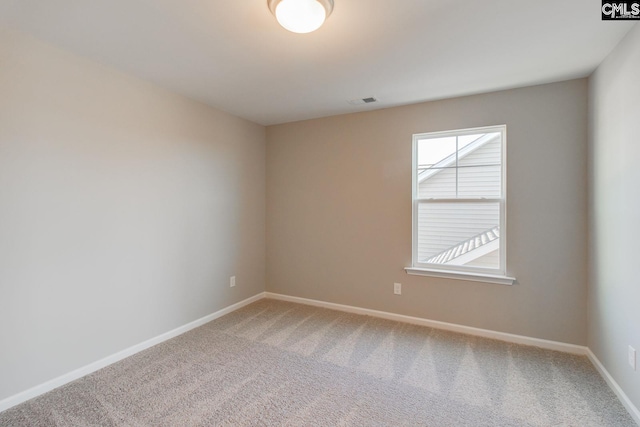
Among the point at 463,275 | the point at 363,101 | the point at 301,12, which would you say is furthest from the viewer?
the point at 363,101

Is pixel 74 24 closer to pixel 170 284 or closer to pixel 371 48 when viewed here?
pixel 371 48

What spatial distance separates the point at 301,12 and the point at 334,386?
2.44 m

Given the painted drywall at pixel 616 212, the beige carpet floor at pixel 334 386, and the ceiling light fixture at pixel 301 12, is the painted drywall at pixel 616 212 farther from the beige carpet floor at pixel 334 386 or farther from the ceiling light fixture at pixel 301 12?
the ceiling light fixture at pixel 301 12

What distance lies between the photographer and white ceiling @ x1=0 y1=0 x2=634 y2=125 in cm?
170

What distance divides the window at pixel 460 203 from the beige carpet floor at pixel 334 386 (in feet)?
2.47

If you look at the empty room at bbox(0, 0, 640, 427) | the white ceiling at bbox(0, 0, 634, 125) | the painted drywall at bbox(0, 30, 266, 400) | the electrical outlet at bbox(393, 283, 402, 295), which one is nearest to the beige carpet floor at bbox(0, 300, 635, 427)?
the empty room at bbox(0, 0, 640, 427)

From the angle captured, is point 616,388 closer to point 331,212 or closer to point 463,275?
point 463,275

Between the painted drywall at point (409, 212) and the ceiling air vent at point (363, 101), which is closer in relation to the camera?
the painted drywall at point (409, 212)

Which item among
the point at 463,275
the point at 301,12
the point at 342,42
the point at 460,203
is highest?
the point at 342,42

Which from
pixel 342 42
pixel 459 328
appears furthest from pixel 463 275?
pixel 342 42

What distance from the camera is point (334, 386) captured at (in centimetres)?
212

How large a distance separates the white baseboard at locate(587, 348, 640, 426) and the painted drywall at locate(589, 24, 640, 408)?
33mm

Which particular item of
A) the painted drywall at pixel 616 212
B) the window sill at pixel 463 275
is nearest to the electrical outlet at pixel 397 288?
the window sill at pixel 463 275

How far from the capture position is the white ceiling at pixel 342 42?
170cm
